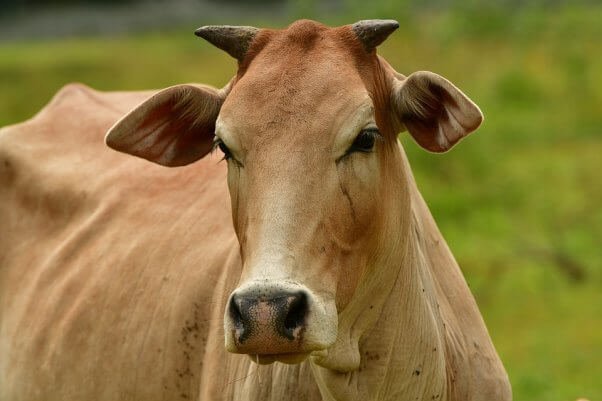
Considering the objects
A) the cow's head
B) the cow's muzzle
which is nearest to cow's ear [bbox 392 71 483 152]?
the cow's head

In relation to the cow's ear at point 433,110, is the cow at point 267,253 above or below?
below

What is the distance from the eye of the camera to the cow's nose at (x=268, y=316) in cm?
429

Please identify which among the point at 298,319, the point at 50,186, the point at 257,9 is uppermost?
the point at 298,319

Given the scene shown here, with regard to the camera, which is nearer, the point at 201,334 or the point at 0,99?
the point at 201,334

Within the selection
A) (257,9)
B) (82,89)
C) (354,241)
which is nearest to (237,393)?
(354,241)

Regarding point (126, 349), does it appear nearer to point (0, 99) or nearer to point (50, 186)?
point (50, 186)

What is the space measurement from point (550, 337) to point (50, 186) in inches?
226

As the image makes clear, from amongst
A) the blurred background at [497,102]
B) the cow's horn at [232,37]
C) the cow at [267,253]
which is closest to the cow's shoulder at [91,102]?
the cow at [267,253]

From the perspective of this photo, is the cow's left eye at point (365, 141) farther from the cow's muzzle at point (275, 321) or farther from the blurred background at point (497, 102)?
the blurred background at point (497, 102)

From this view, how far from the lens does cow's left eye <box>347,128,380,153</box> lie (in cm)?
478

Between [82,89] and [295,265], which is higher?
[295,265]

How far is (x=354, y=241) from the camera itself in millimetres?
4785

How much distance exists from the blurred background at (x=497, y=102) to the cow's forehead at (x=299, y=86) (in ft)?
18.8

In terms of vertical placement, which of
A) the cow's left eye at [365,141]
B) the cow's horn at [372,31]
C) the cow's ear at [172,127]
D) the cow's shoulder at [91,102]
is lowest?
the cow's shoulder at [91,102]
